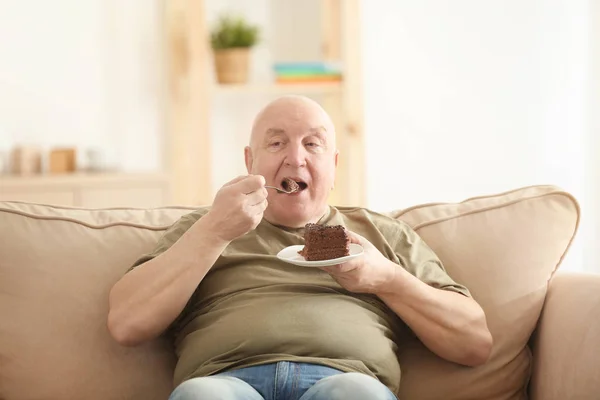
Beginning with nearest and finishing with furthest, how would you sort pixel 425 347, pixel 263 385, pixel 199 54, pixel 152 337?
pixel 263 385
pixel 152 337
pixel 425 347
pixel 199 54

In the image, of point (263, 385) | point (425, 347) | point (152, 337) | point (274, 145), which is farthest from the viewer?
point (274, 145)

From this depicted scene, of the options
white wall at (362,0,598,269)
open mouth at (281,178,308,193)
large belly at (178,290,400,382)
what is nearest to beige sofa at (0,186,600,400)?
large belly at (178,290,400,382)

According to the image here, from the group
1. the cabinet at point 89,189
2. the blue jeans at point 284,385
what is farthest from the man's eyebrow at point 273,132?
the cabinet at point 89,189

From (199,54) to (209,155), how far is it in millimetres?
493

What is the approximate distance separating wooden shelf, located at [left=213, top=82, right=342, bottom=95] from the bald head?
216 cm

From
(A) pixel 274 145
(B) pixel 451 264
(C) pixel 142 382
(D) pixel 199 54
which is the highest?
(D) pixel 199 54

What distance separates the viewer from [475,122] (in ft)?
15.1

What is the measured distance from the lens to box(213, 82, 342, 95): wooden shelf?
14.2 ft

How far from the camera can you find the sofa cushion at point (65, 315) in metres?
1.90

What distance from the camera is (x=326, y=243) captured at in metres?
1.83

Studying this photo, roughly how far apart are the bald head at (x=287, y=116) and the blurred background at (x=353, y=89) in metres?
2.15

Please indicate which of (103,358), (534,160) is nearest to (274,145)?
(103,358)

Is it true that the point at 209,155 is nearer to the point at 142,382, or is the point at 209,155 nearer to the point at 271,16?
the point at 271,16

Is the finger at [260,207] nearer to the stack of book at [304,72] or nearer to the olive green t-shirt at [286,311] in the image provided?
the olive green t-shirt at [286,311]
